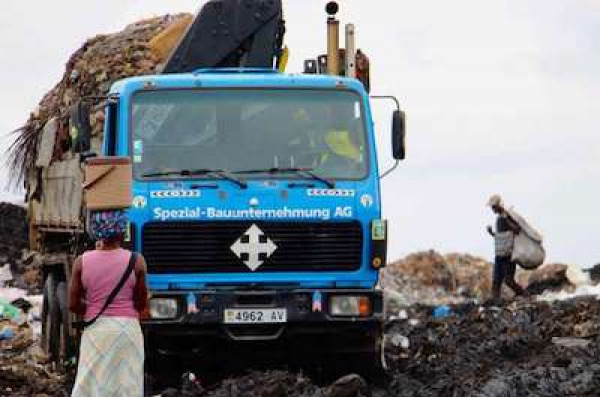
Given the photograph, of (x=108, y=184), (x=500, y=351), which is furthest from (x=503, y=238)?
(x=108, y=184)

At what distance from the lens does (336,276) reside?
12867mm

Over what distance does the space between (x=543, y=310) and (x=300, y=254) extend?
809cm

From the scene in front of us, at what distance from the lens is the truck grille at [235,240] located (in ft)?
41.4

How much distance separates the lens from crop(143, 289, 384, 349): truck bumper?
12.6 m

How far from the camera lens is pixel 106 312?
30.6ft

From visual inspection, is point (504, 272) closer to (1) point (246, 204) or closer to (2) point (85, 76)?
(2) point (85, 76)

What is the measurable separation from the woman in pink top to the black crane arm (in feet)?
19.3

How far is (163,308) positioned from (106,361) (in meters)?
3.28

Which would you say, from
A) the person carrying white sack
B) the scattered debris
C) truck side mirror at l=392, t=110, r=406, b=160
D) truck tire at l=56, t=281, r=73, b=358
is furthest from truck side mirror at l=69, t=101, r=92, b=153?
the scattered debris

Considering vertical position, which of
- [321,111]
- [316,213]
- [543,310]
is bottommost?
[543,310]

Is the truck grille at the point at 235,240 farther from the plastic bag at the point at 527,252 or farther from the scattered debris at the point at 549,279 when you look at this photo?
A: the scattered debris at the point at 549,279

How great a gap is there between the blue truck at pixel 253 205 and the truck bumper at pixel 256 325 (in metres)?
0.01

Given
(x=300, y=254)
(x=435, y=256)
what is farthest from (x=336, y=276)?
(x=435, y=256)

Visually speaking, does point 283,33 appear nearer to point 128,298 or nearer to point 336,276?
point 336,276
